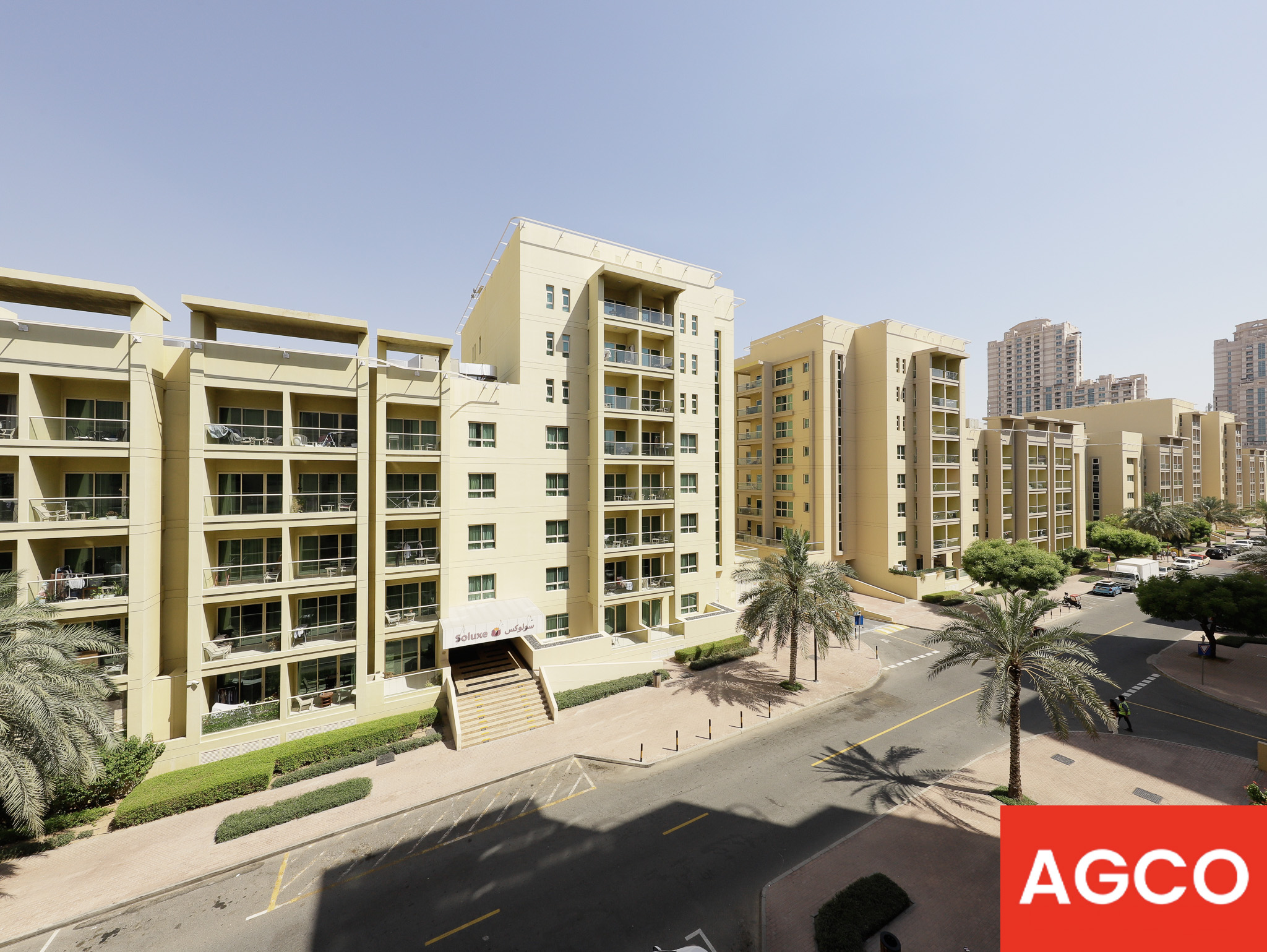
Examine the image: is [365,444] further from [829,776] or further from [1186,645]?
[1186,645]

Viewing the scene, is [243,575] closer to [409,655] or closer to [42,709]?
[409,655]

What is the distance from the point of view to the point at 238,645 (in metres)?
23.5

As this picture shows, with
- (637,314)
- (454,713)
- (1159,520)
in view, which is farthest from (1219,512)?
(454,713)

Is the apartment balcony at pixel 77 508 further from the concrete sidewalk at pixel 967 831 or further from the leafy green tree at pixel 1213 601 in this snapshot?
the leafy green tree at pixel 1213 601

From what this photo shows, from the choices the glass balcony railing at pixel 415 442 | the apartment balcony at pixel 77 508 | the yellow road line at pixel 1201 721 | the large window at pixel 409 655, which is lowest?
the yellow road line at pixel 1201 721

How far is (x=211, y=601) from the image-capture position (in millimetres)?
21969

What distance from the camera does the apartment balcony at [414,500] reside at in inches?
1033

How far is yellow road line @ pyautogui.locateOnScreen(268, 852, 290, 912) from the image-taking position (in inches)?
571

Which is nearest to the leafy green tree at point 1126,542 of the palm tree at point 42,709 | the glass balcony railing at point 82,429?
the palm tree at point 42,709

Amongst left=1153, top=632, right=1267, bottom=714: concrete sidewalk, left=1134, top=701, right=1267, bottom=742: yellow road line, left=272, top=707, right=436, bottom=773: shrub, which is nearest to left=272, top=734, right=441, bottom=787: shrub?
left=272, top=707, right=436, bottom=773: shrub

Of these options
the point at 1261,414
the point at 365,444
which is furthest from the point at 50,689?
the point at 1261,414

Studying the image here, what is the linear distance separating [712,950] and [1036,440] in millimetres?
67222

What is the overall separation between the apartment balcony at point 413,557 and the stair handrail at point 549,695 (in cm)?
833

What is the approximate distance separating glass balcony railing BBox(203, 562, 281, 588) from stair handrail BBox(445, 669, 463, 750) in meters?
9.67
